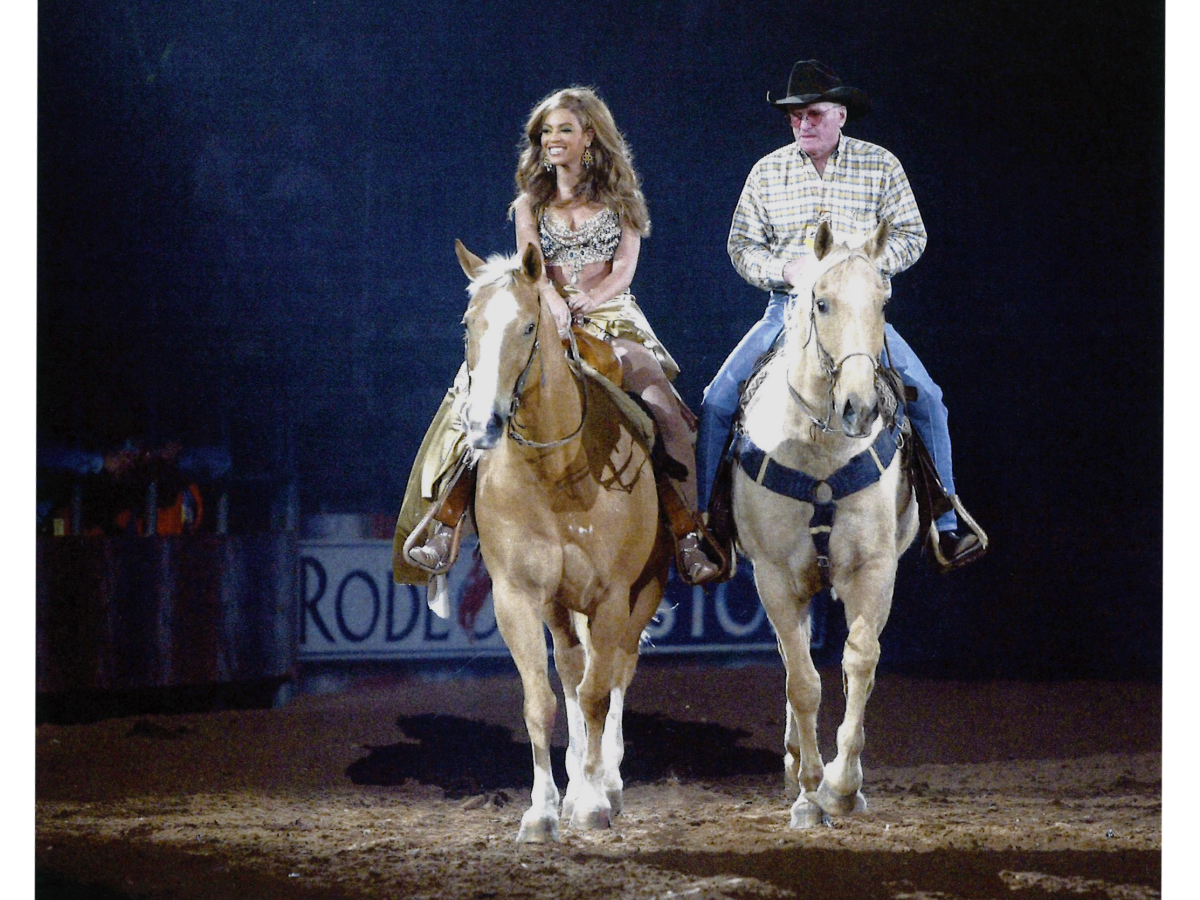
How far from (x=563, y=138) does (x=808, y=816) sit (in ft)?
7.64

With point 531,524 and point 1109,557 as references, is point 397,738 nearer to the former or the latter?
point 531,524

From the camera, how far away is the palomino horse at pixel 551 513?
151 inches

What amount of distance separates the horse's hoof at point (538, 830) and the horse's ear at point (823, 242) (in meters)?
1.85

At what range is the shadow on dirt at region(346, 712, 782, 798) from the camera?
203 inches

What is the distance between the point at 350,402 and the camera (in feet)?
18.1

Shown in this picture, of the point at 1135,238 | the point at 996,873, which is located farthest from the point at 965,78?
the point at 996,873

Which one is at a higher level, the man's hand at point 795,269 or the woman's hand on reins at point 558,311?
the man's hand at point 795,269

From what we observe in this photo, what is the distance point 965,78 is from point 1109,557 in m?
2.00

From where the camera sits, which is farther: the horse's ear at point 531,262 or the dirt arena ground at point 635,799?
the dirt arena ground at point 635,799

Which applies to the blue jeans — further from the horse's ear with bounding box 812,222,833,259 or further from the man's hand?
the horse's ear with bounding box 812,222,833,259

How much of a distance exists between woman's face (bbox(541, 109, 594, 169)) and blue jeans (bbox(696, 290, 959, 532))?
2.81 ft

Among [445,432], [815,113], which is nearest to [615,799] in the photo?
[445,432]

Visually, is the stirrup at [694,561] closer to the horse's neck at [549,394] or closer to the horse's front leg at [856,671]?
the horse's front leg at [856,671]

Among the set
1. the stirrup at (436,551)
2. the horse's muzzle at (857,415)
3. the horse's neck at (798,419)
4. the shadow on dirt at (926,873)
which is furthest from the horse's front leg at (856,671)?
the stirrup at (436,551)
